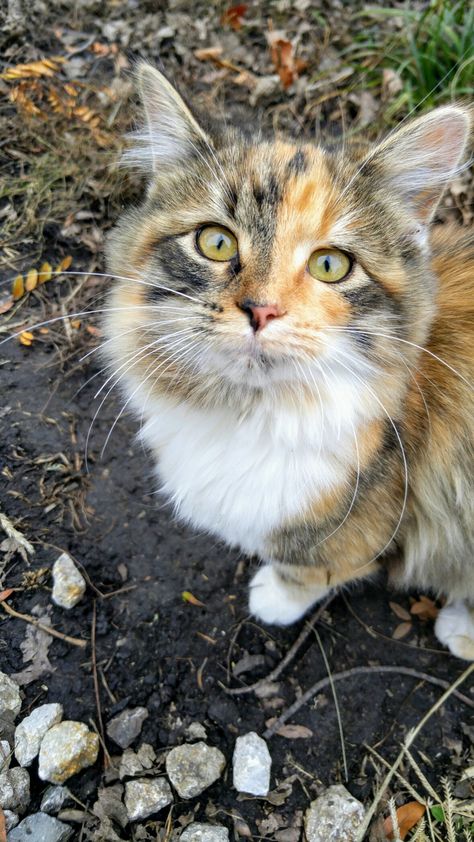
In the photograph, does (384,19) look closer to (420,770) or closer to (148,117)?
(148,117)

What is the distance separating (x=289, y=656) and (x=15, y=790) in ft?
3.57

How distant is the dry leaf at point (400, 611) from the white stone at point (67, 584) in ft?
4.43

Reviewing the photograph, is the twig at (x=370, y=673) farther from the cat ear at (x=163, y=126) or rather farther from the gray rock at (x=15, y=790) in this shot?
the cat ear at (x=163, y=126)

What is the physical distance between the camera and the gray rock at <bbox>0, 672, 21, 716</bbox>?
200cm

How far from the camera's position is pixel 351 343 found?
151 cm

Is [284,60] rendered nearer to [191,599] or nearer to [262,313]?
[262,313]

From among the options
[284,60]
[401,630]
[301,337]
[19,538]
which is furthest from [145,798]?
[284,60]

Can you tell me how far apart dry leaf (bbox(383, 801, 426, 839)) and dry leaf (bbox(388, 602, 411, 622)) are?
0.68 metres

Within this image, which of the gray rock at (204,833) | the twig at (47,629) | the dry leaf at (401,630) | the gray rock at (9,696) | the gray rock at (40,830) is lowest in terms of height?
the gray rock at (40,830)

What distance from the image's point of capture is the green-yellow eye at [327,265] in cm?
156

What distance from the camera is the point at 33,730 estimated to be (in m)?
1.95

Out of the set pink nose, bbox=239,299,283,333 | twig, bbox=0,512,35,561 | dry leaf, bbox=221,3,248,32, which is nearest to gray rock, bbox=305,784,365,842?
twig, bbox=0,512,35,561

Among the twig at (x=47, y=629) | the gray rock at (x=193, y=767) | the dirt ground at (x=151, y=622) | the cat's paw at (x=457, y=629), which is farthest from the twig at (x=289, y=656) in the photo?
the twig at (x=47, y=629)

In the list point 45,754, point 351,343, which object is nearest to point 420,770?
point 45,754
